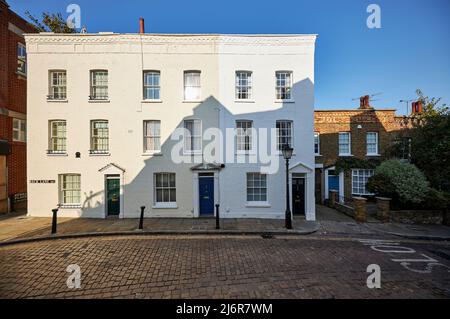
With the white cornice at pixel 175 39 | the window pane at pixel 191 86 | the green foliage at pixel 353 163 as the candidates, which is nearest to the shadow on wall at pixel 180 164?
the window pane at pixel 191 86

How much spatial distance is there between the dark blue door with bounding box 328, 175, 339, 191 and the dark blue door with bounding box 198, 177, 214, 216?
34.2ft

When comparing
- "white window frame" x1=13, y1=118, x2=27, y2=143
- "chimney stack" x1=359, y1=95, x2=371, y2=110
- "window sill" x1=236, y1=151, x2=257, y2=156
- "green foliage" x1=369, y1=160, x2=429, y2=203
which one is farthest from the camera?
"chimney stack" x1=359, y1=95, x2=371, y2=110

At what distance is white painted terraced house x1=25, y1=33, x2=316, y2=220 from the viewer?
1112cm

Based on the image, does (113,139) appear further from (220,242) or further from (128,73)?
(220,242)

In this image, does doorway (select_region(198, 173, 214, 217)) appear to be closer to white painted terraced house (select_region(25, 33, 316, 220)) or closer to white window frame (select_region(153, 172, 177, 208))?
white painted terraced house (select_region(25, 33, 316, 220))

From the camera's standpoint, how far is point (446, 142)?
11711 millimetres

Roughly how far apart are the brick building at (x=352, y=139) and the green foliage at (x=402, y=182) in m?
3.94

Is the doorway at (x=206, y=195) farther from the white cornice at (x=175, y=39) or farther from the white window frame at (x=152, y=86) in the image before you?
the white cornice at (x=175, y=39)

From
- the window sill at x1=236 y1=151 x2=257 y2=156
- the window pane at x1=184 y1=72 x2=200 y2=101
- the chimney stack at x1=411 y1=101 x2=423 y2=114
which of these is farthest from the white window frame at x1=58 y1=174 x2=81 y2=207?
the chimney stack at x1=411 y1=101 x2=423 y2=114

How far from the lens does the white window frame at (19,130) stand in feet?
41.1

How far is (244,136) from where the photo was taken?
452 inches

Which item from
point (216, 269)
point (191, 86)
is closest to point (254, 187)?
point (216, 269)

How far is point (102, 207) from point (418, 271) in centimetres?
1385

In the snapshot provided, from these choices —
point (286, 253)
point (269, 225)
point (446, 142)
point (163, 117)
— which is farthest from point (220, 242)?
point (446, 142)
